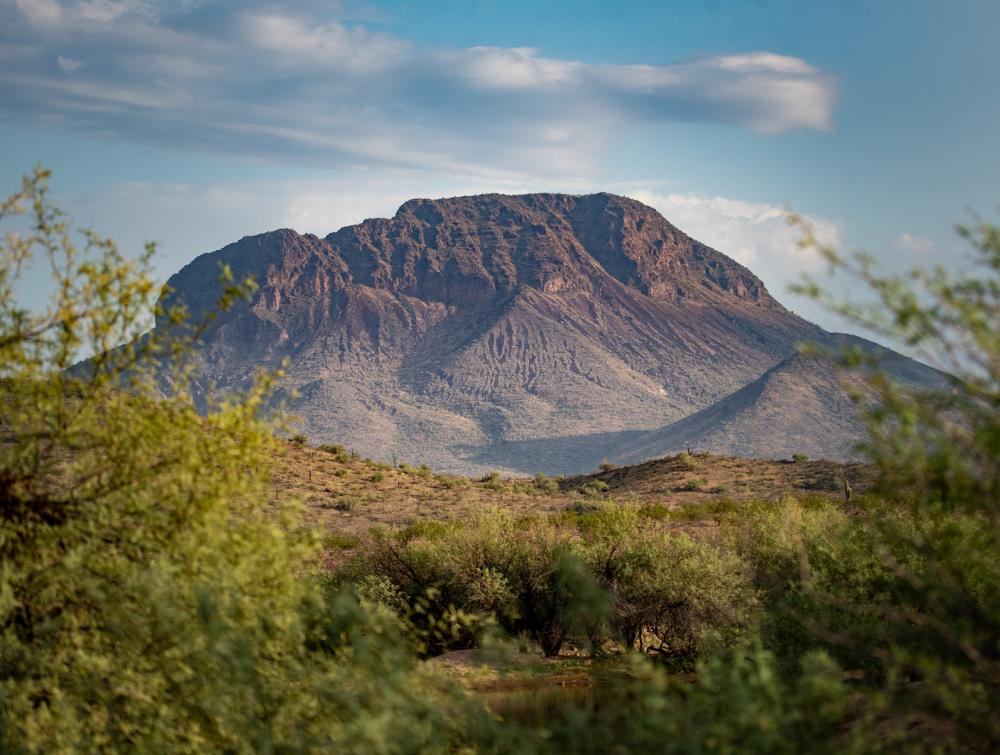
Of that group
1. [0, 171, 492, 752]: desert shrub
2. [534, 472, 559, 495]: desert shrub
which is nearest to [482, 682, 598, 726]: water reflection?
[0, 171, 492, 752]: desert shrub

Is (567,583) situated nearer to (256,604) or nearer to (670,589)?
(670,589)

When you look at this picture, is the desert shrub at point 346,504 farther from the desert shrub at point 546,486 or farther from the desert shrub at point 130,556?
the desert shrub at point 130,556

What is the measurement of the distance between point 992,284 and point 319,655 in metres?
7.91

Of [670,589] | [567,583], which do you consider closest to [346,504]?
[670,589]

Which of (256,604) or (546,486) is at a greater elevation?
(256,604)

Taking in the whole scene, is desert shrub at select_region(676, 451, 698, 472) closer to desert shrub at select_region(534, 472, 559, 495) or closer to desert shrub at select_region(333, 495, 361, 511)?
desert shrub at select_region(534, 472, 559, 495)

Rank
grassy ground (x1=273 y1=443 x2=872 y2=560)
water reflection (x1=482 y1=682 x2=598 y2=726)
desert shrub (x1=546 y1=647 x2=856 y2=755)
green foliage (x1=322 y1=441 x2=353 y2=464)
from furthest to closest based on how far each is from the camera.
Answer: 1. green foliage (x1=322 y1=441 x2=353 y2=464)
2. grassy ground (x1=273 y1=443 x2=872 y2=560)
3. water reflection (x1=482 y1=682 x2=598 y2=726)
4. desert shrub (x1=546 y1=647 x2=856 y2=755)

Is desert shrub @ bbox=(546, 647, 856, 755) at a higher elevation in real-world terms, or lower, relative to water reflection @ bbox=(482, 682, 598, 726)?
higher

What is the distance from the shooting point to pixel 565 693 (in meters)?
30.9

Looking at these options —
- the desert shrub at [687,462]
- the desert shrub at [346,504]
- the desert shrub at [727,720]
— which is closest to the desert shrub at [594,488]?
the desert shrub at [687,462]

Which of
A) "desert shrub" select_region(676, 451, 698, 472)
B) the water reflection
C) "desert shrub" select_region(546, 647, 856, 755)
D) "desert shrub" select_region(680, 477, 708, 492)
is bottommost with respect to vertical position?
the water reflection

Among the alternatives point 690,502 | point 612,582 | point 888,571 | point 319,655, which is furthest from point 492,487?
point 319,655

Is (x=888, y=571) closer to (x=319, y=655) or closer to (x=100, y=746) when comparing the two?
(x=319, y=655)

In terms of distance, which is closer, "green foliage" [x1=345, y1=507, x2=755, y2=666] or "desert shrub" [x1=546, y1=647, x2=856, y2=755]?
"desert shrub" [x1=546, y1=647, x2=856, y2=755]
